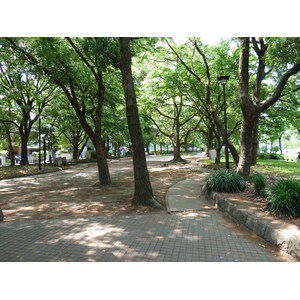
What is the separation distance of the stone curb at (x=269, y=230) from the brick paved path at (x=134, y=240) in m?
0.15

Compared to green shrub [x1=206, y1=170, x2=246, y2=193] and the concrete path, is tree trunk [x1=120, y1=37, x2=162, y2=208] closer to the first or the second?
the concrete path

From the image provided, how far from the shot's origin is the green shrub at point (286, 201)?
15.5ft

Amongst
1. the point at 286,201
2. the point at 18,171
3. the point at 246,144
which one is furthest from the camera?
the point at 18,171

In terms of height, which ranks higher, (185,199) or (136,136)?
(136,136)

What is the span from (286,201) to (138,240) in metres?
3.38

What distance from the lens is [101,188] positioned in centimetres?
1083

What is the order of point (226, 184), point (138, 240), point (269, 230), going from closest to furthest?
point (269, 230) < point (138, 240) < point (226, 184)

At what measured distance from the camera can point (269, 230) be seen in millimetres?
4184

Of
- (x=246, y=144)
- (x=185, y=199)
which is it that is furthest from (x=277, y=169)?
(x=185, y=199)

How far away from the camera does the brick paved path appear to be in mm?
3705

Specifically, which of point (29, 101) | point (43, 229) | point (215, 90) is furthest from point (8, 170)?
point (215, 90)

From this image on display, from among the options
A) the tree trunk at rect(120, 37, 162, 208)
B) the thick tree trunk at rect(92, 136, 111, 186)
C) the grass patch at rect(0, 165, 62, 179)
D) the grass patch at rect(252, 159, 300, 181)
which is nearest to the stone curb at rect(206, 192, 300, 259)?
the tree trunk at rect(120, 37, 162, 208)

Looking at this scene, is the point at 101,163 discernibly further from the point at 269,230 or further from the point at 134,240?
the point at 269,230

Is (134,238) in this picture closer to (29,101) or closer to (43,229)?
(43,229)
